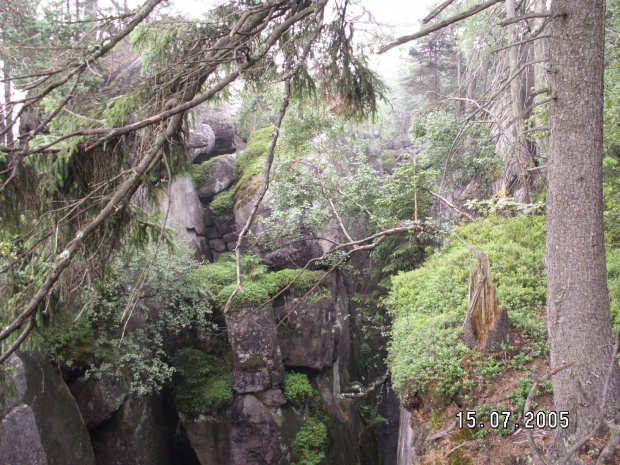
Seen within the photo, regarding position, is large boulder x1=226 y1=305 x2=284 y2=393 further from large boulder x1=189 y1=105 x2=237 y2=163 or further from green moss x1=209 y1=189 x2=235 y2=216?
large boulder x1=189 y1=105 x2=237 y2=163

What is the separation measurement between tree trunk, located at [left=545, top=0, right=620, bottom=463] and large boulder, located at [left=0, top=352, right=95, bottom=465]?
681 centimetres

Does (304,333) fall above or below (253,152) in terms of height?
below

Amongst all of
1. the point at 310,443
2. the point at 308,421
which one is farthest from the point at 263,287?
the point at 310,443

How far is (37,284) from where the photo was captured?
2.78 metres

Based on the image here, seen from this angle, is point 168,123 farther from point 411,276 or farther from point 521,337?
point 411,276

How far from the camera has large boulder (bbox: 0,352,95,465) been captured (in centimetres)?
632

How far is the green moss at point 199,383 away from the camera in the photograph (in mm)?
9641

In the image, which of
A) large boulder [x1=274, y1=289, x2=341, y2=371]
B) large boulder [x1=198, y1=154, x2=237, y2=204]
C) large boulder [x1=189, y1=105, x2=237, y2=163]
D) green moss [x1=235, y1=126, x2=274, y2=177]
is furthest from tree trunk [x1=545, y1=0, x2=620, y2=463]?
large boulder [x1=189, y1=105, x2=237, y2=163]

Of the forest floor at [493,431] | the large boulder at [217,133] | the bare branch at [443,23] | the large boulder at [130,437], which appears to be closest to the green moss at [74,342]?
the large boulder at [130,437]

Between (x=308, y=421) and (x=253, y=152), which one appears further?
(x=253, y=152)

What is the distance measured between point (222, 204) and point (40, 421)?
9.28 metres

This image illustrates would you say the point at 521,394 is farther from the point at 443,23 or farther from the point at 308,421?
the point at 308,421

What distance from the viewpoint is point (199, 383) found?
9930 mm

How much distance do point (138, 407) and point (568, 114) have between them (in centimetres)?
947
